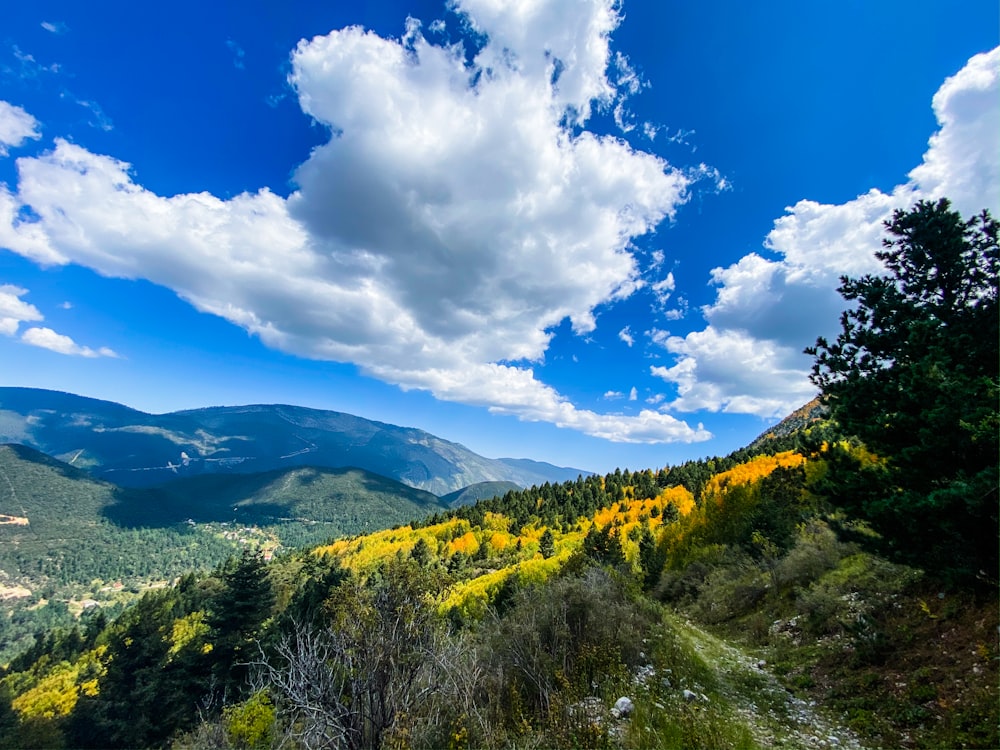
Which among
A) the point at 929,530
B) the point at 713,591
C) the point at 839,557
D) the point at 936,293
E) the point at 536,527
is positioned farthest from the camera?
the point at 536,527

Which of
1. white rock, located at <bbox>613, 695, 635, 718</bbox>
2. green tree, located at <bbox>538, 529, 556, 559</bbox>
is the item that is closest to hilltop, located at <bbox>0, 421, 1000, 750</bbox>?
white rock, located at <bbox>613, 695, 635, 718</bbox>

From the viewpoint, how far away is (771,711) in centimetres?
995

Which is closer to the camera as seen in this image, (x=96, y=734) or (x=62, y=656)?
(x=96, y=734)

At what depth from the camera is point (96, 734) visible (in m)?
34.1

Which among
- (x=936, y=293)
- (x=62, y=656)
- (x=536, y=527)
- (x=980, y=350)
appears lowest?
(x=62, y=656)

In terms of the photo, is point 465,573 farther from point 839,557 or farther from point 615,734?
point 615,734

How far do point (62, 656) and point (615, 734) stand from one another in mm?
103397

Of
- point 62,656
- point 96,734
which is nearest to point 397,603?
point 96,734

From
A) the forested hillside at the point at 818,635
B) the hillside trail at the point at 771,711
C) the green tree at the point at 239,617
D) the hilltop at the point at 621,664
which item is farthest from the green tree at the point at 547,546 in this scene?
the hillside trail at the point at 771,711

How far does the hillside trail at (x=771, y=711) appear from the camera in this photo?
27.0ft

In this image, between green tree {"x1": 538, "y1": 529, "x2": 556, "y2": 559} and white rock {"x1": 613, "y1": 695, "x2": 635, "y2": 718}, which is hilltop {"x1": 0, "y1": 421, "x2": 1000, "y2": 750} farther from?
green tree {"x1": 538, "y1": 529, "x2": 556, "y2": 559}

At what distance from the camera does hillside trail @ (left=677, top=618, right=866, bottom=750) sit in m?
8.24

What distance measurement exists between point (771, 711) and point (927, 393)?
828 cm

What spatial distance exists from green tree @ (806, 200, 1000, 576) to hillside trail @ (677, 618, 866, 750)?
4.62m
